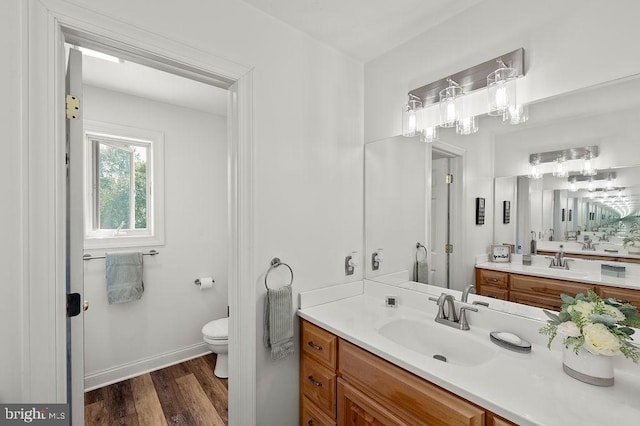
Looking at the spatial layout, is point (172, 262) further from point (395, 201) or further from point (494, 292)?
point (494, 292)

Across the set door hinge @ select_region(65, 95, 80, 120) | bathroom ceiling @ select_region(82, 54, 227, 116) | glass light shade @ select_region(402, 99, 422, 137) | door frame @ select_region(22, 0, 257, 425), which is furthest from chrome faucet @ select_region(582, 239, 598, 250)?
bathroom ceiling @ select_region(82, 54, 227, 116)

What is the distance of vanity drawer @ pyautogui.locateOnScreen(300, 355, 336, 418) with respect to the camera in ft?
4.74

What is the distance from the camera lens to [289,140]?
166 centimetres

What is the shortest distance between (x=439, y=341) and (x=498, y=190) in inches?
31.6

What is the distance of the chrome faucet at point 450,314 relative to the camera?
1.43 m

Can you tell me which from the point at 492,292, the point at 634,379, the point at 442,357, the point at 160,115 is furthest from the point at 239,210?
the point at 160,115

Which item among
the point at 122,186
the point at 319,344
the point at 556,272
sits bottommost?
the point at 319,344

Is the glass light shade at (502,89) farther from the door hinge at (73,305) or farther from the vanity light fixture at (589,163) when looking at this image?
the door hinge at (73,305)

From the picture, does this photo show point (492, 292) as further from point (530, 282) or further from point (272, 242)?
point (272, 242)

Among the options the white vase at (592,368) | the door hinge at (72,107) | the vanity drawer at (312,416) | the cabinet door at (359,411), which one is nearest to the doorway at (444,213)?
the white vase at (592,368)

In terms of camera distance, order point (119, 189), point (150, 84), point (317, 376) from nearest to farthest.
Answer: point (317, 376)
point (150, 84)
point (119, 189)

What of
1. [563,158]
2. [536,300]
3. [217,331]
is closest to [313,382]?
[536,300]

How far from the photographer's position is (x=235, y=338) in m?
1.50

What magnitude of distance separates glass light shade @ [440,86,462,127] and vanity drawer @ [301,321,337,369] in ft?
4.13
